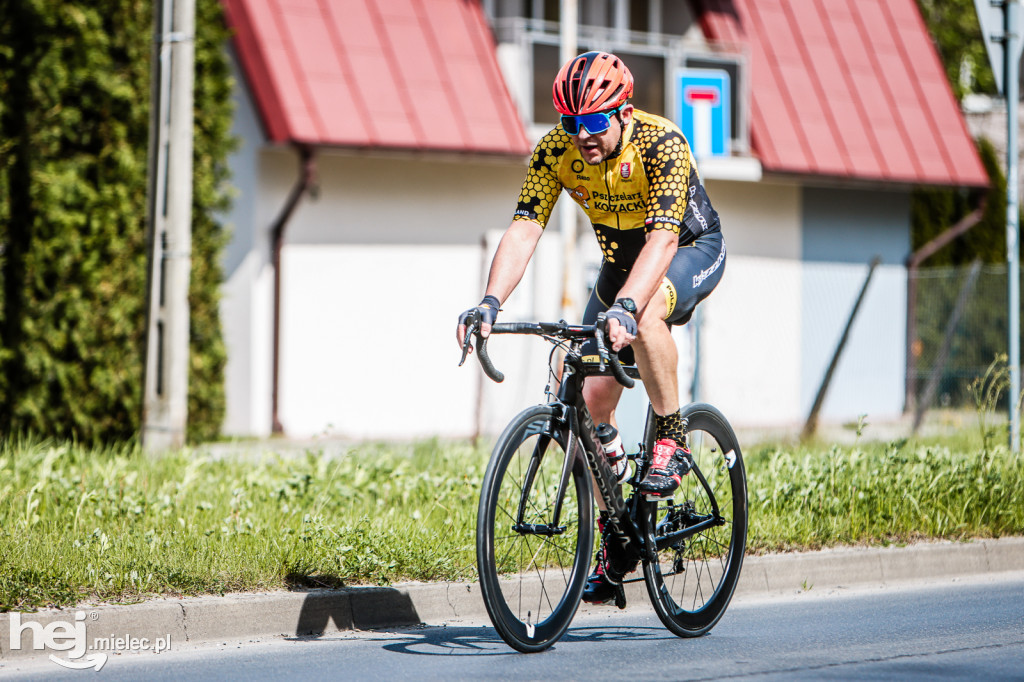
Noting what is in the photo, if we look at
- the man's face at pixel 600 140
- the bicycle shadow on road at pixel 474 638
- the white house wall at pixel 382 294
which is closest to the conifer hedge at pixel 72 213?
the white house wall at pixel 382 294

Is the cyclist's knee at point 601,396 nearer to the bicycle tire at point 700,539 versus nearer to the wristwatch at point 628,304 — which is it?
the bicycle tire at point 700,539

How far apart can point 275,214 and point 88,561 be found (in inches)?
395

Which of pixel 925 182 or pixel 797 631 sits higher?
pixel 925 182

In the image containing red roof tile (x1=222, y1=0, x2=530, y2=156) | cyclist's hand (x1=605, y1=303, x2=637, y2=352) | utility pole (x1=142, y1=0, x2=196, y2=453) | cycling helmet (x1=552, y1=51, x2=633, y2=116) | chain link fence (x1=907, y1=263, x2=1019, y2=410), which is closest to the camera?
cyclist's hand (x1=605, y1=303, x2=637, y2=352)

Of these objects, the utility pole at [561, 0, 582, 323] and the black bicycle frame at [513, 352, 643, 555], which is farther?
the utility pole at [561, 0, 582, 323]

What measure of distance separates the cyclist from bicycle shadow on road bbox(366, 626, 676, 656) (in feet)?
1.27

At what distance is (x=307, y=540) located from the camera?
6250mm

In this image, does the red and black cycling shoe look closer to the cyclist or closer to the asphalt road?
the cyclist

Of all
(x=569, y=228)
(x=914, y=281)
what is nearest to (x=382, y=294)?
(x=569, y=228)

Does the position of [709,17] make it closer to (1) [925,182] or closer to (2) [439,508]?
(1) [925,182]

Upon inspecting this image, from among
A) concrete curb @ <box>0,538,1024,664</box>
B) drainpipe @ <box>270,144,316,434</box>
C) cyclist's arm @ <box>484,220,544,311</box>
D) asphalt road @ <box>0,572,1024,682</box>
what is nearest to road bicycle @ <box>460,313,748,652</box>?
asphalt road @ <box>0,572,1024,682</box>

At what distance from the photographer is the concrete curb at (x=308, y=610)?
528 cm

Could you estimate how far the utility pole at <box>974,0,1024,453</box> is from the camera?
358 inches

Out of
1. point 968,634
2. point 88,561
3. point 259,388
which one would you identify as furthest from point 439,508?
point 259,388
